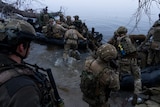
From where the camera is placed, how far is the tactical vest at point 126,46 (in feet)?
24.8

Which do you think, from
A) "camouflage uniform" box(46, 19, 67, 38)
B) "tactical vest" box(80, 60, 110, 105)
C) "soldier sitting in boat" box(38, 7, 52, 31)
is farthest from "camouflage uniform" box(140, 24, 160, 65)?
"soldier sitting in boat" box(38, 7, 52, 31)

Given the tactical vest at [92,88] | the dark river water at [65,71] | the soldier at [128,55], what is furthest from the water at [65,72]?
the tactical vest at [92,88]

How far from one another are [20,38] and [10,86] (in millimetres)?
479

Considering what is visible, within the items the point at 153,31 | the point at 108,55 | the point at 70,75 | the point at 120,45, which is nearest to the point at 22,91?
the point at 108,55

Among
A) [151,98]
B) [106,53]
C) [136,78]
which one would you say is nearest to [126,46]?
[136,78]

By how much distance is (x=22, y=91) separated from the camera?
2.09m

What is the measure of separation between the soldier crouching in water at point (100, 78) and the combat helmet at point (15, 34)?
258cm

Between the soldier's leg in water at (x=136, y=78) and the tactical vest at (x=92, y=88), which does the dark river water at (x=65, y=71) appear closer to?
the soldier's leg in water at (x=136, y=78)

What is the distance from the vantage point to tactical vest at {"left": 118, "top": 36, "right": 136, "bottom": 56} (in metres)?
7.57

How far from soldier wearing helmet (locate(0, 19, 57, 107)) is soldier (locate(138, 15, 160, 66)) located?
646cm

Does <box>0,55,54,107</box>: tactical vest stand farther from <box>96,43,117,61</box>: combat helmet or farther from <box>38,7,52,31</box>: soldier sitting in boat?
<box>38,7,52,31</box>: soldier sitting in boat

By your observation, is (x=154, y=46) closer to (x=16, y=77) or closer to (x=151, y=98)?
(x=151, y=98)

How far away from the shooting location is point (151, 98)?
6699 mm

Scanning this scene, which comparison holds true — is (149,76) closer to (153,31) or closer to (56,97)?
(153,31)
